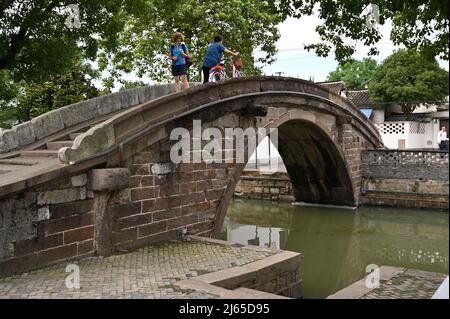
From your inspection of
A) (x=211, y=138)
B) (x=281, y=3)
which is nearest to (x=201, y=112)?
(x=211, y=138)

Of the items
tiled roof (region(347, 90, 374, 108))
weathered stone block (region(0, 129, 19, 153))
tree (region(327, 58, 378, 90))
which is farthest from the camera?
tree (region(327, 58, 378, 90))

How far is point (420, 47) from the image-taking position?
7113mm

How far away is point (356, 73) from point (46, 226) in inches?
1621

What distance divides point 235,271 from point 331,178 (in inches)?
404

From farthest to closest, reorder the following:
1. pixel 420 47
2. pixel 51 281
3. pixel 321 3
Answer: pixel 420 47, pixel 321 3, pixel 51 281

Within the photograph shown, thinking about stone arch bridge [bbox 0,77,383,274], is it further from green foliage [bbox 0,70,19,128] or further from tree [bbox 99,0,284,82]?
tree [bbox 99,0,284,82]

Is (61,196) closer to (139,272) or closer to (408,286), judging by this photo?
(139,272)

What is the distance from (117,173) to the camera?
6215mm

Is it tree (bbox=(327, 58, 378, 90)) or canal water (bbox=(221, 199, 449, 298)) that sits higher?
tree (bbox=(327, 58, 378, 90))

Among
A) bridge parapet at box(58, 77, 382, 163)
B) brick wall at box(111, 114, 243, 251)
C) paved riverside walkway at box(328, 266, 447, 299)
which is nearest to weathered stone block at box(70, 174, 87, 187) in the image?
bridge parapet at box(58, 77, 382, 163)

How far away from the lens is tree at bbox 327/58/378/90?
42.2 m

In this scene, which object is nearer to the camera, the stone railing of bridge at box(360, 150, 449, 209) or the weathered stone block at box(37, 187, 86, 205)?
the weathered stone block at box(37, 187, 86, 205)

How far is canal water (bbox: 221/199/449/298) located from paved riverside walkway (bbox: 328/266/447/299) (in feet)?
4.26
